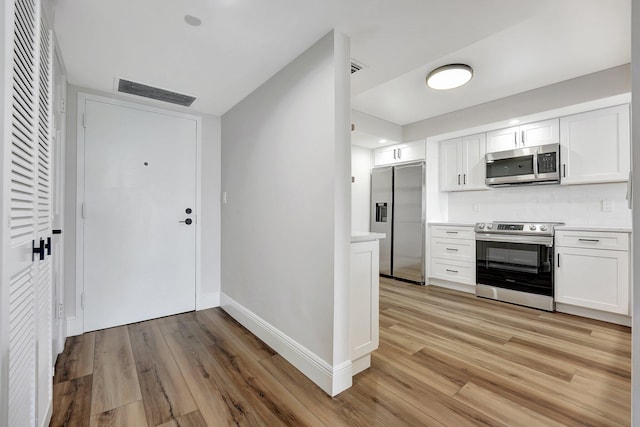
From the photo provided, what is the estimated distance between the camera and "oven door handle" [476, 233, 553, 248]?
314 centimetres

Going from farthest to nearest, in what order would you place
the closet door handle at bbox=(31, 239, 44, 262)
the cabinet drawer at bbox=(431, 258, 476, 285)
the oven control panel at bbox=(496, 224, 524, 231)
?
the cabinet drawer at bbox=(431, 258, 476, 285), the oven control panel at bbox=(496, 224, 524, 231), the closet door handle at bbox=(31, 239, 44, 262)

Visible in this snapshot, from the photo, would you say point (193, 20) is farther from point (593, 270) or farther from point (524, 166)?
point (593, 270)

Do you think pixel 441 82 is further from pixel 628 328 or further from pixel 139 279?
pixel 139 279

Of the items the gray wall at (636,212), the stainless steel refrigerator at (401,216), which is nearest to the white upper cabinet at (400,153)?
the stainless steel refrigerator at (401,216)

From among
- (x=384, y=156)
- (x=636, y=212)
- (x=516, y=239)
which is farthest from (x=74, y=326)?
(x=516, y=239)

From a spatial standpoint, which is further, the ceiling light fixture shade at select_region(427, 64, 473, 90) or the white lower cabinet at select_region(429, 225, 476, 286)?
the white lower cabinet at select_region(429, 225, 476, 286)

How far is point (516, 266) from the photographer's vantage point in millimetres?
3344

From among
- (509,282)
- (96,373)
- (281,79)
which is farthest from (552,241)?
(96,373)

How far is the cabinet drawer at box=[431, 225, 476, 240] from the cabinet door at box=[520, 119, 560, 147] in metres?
1.24

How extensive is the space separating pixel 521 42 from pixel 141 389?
370cm

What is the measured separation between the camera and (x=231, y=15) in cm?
166

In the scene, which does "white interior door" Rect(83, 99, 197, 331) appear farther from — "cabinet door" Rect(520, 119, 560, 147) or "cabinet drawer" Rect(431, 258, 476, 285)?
"cabinet door" Rect(520, 119, 560, 147)

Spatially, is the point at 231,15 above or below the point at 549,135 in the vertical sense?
above

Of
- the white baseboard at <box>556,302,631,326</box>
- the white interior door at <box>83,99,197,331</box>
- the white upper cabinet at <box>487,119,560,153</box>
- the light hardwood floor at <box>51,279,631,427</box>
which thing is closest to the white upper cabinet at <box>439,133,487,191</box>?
the white upper cabinet at <box>487,119,560,153</box>
